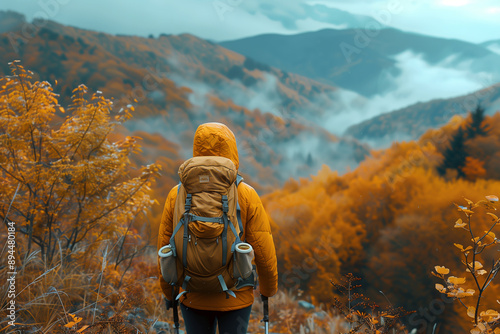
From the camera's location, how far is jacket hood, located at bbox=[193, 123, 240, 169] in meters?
1.98

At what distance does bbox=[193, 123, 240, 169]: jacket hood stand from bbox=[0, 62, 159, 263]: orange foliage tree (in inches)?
104

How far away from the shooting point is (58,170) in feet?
13.4

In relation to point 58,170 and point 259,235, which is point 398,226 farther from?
point 58,170

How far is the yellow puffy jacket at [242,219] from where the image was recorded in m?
1.97

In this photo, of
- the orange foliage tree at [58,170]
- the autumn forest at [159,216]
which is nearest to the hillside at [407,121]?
the autumn forest at [159,216]

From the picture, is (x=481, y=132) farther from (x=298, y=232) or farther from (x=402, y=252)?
(x=298, y=232)

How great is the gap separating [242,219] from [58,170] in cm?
314

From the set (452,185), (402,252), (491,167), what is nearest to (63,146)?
(402,252)

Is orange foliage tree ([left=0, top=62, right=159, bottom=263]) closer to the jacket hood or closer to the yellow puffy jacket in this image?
the yellow puffy jacket

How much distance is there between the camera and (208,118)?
21.8 m

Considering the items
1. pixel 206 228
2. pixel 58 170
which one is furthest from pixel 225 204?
pixel 58 170

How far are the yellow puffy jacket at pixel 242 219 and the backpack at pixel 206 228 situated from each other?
125 millimetres

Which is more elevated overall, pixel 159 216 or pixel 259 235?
pixel 259 235

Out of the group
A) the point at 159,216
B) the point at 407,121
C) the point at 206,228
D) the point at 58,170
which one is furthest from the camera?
the point at 407,121
